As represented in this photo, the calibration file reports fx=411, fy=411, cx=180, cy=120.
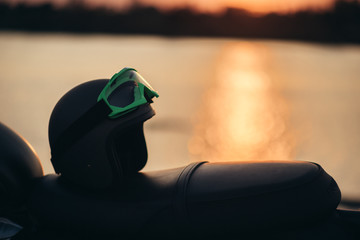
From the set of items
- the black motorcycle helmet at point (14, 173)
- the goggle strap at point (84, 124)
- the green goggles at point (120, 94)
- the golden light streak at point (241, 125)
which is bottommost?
the golden light streak at point (241, 125)

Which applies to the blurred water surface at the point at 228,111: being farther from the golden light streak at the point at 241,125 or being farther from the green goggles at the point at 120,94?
the green goggles at the point at 120,94

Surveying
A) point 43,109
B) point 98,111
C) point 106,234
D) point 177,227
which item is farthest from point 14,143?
point 43,109

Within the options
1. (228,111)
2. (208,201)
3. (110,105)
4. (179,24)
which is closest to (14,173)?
(110,105)

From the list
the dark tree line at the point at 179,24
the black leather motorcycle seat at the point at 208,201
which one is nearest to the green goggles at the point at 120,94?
the black leather motorcycle seat at the point at 208,201

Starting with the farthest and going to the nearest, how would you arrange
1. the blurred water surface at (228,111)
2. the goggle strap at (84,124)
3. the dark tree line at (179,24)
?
the dark tree line at (179,24), the blurred water surface at (228,111), the goggle strap at (84,124)

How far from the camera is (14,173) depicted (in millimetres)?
1573

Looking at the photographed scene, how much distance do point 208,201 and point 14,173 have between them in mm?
766

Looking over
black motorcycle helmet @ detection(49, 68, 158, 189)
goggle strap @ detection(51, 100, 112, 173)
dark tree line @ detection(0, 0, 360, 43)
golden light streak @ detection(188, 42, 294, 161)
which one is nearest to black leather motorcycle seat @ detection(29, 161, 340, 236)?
black motorcycle helmet @ detection(49, 68, 158, 189)

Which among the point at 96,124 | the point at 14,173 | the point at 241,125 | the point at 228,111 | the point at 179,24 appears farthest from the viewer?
the point at 179,24

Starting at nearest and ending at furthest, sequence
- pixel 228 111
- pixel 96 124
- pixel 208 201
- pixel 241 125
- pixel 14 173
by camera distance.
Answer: pixel 208 201 → pixel 96 124 → pixel 14 173 → pixel 241 125 → pixel 228 111

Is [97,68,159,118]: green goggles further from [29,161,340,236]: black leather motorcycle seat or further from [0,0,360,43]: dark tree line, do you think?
[0,0,360,43]: dark tree line

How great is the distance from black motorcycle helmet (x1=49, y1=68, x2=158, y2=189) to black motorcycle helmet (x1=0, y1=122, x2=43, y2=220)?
0.47ft

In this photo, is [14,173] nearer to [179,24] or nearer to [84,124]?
[84,124]

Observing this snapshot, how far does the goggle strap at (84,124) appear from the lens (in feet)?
4.72
